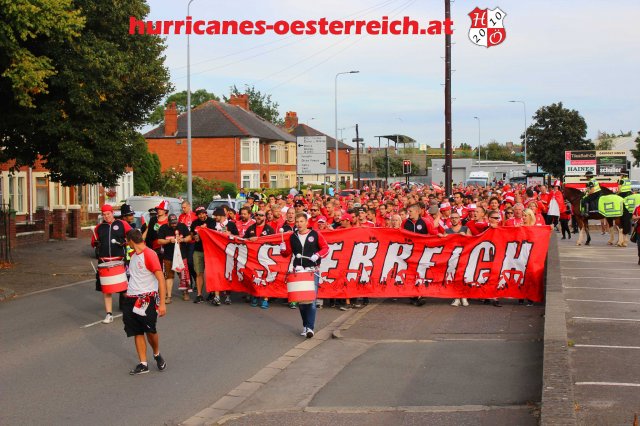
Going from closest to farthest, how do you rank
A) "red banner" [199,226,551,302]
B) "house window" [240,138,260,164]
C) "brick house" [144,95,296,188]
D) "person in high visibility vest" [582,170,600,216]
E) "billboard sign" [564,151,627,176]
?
1. "red banner" [199,226,551,302]
2. "person in high visibility vest" [582,170,600,216]
3. "billboard sign" [564,151,627,176]
4. "brick house" [144,95,296,188]
5. "house window" [240,138,260,164]

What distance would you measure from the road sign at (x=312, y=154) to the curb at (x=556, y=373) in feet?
133

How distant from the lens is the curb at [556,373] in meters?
5.72

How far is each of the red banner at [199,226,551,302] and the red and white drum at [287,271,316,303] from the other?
309 centimetres

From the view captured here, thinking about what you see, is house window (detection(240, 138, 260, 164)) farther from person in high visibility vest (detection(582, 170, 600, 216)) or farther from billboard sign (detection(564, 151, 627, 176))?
person in high visibility vest (detection(582, 170, 600, 216))

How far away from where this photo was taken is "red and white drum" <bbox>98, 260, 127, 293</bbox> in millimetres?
12664

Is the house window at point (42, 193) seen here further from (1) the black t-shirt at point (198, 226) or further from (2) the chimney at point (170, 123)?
(2) the chimney at point (170, 123)

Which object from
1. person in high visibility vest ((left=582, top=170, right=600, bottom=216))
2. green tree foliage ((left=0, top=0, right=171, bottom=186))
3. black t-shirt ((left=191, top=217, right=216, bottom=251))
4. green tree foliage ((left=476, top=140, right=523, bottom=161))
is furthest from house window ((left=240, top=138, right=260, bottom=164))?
green tree foliage ((left=476, top=140, right=523, bottom=161))

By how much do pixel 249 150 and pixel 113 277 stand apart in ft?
186

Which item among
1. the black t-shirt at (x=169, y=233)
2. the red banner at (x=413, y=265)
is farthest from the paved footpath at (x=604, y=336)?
the black t-shirt at (x=169, y=233)

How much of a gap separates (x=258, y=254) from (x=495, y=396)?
24.8 ft

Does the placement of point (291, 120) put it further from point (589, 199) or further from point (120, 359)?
point (120, 359)

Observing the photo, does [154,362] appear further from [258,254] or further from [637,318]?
[637,318]

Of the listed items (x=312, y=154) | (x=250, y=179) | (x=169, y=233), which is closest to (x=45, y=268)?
(x=169, y=233)

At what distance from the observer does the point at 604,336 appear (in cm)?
1004
